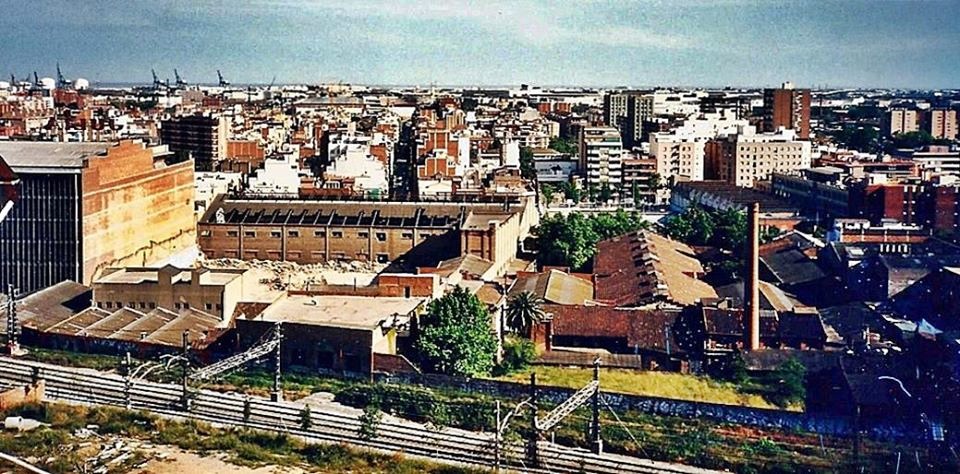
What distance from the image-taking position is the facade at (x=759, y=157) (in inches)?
904

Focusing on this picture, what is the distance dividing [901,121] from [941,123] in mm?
1305

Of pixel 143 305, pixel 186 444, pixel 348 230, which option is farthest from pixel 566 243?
pixel 186 444

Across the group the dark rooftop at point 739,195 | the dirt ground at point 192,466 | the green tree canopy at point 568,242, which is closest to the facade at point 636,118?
the dark rooftop at point 739,195

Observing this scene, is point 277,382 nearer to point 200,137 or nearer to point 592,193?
point 592,193

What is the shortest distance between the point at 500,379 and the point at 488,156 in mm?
15117

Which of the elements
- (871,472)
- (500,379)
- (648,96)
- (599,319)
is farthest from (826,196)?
(648,96)

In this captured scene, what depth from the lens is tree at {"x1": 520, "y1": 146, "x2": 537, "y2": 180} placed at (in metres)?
23.5

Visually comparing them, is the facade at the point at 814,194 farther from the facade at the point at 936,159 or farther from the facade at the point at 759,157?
the facade at the point at 759,157

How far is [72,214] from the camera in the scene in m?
11.2

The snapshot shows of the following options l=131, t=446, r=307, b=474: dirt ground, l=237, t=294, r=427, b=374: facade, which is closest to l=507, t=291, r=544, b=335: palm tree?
l=237, t=294, r=427, b=374: facade

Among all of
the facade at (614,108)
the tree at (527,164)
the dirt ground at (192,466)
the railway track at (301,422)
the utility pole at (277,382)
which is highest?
the facade at (614,108)

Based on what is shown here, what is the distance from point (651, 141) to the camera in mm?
24812

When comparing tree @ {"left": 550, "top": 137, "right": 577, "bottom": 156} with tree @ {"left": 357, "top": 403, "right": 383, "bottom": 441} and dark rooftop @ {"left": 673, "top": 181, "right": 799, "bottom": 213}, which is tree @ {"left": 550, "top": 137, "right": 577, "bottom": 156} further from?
tree @ {"left": 357, "top": 403, "right": 383, "bottom": 441}

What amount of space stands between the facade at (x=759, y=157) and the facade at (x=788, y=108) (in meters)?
6.56
